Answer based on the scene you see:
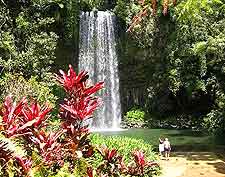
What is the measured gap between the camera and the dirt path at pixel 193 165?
10.8 meters

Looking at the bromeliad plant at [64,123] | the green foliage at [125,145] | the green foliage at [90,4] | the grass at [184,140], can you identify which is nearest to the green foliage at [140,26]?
the green foliage at [90,4]

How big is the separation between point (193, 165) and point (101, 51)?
16.4 meters

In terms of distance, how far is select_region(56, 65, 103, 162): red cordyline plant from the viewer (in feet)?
11.8

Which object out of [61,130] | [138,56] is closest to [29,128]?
[61,130]

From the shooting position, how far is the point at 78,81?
3619 millimetres

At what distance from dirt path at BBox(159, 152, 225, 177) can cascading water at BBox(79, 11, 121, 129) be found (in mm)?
13329

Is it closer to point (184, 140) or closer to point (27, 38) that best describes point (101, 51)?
point (27, 38)

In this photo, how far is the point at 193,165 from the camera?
11.9m

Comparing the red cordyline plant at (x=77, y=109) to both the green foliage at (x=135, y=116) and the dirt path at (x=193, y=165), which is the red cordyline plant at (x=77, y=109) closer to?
the dirt path at (x=193, y=165)

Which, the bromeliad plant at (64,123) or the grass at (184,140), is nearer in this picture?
the bromeliad plant at (64,123)

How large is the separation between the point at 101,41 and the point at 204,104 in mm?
7659

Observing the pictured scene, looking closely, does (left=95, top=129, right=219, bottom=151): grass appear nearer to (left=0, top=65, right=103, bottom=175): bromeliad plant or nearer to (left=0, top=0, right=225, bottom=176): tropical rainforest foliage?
(left=0, top=0, right=225, bottom=176): tropical rainforest foliage

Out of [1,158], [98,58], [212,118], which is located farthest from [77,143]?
[98,58]

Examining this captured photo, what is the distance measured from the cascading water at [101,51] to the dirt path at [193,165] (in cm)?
1333
